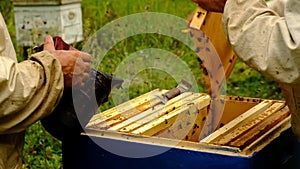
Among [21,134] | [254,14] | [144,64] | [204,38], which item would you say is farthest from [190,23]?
[144,64]

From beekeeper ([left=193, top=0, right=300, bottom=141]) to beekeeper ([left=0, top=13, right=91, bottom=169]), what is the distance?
0.47 metres

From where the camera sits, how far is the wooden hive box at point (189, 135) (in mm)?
1754

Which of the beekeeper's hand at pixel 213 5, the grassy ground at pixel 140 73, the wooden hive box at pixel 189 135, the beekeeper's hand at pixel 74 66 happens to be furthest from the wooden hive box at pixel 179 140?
the grassy ground at pixel 140 73

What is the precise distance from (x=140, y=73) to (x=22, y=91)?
2.81 metres

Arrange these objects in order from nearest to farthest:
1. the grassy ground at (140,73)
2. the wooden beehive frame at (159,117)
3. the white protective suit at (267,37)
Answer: the white protective suit at (267,37) → the wooden beehive frame at (159,117) → the grassy ground at (140,73)

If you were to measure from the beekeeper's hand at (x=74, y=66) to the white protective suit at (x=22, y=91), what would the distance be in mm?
45

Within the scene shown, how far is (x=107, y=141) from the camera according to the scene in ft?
6.18

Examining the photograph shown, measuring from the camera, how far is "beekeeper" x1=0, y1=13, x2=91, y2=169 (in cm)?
168

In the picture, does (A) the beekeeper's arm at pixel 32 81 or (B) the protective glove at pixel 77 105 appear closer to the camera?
(A) the beekeeper's arm at pixel 32 81

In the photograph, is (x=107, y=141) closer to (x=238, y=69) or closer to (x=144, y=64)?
(x=144, y=64)

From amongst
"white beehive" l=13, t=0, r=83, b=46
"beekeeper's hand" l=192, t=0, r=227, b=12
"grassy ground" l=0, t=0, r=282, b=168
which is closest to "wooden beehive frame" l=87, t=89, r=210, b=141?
"beekeeper's hand" l=192, t=0, r=227, b=12

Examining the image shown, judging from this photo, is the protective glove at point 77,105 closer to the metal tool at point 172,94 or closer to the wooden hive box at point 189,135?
the wooden hive box at point 189,135

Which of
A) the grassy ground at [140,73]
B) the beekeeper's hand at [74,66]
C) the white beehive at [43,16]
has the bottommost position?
the grassy ground at [140,73]

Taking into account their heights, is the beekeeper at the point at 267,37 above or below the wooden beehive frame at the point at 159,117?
above
